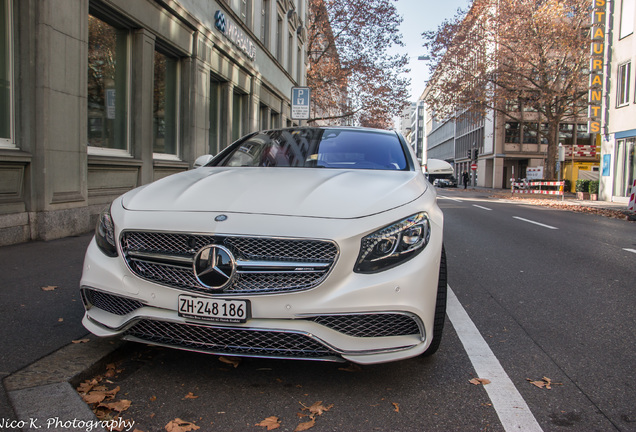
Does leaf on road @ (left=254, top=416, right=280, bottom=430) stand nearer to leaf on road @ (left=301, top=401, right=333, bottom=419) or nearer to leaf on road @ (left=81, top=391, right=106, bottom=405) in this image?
leaf on road @ (left=301, top=401, right=333, bottom=419)

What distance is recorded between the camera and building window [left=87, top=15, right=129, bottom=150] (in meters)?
8.45

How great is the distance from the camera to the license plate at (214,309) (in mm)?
2480

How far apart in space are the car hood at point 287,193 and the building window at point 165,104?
7.96 metres

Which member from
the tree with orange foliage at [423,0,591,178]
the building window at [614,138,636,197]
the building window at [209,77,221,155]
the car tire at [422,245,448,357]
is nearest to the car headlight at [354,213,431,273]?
the car tire at [422,245,448,357]

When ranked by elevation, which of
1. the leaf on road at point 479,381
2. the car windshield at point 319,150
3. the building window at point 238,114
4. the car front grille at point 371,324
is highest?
the building window at point 238,114

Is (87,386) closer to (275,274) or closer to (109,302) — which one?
(109,302)

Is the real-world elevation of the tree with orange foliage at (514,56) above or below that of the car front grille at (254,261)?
above

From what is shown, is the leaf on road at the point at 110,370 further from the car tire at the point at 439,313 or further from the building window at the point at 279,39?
the building window at the point at 279,39

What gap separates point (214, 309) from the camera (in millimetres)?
2506

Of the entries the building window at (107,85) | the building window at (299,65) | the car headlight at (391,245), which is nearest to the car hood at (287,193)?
the car headlight at (391,245)

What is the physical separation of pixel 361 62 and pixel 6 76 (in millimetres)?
27306

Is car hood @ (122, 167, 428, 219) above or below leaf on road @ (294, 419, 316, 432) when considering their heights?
above

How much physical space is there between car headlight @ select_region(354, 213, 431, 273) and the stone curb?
1.36 meters

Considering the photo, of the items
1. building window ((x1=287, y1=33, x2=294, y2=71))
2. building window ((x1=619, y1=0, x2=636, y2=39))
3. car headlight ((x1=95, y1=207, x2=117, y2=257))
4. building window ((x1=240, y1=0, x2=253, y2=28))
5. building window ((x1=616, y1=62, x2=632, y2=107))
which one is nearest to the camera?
car headlight ((x1=95, y1=207, x2=117, y2=257))
